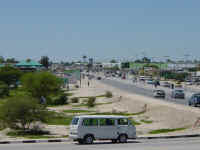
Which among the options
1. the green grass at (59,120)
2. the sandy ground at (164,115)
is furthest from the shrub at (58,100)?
the green grass at (59,120)

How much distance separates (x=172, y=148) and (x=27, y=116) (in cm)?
1874

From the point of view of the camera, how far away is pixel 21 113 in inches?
1539

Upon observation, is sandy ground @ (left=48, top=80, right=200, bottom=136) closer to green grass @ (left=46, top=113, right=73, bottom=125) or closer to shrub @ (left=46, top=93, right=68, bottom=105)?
green grass @ (left=46, top=113, right=73, bottom=125)

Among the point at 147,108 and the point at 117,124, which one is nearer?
the point at 117,124

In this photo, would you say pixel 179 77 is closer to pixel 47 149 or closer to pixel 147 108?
pixel 147 108

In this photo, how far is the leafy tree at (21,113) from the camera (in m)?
39.1

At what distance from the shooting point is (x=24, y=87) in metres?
80.9

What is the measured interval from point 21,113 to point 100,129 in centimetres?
1401

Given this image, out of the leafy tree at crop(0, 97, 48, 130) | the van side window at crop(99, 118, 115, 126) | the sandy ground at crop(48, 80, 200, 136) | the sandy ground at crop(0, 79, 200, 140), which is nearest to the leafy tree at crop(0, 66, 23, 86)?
the sandy ground at crop(48, 80, 200, 136)

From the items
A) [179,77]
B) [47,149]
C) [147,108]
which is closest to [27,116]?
[47,149]

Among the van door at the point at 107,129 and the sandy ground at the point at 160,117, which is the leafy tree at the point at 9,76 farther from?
the van door at the point at 107,129

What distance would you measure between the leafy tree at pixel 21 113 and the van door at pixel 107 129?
13554mm

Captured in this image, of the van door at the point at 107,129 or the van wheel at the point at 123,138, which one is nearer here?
the van door at the point at 107,129

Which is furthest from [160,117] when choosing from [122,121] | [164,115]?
[122,121]
